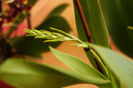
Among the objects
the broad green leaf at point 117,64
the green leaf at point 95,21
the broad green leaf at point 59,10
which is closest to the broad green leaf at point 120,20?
the green leaf at point 95,21

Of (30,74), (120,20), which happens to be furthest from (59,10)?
(30,74)

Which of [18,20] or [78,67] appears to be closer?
[78,67]

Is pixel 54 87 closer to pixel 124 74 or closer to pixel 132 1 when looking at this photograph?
pixel 124 74

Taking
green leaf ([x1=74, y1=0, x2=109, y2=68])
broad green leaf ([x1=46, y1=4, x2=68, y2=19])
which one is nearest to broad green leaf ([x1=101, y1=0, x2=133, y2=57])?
green leaf ([x1=74, y1=0, x2=109, y2=68])

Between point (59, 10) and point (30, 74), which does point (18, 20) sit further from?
point (30, 74)

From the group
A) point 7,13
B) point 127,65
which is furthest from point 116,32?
point 7,13

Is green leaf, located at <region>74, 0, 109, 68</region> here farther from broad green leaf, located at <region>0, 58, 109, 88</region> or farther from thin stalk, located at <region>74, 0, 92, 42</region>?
broad green leaf, located at <region>0, 58, 109, 88</region>
